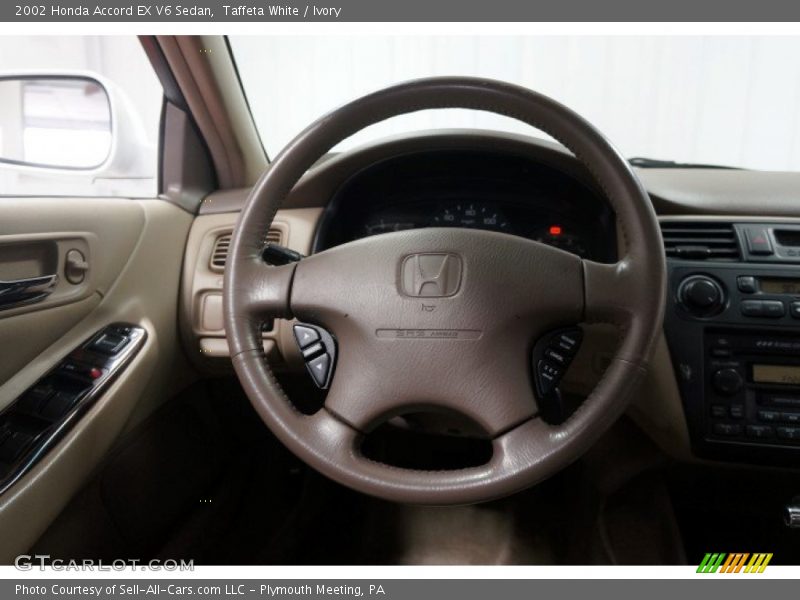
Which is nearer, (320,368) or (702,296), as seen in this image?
(320,368)

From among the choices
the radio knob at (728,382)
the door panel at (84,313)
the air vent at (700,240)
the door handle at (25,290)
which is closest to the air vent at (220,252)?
the door panel at (84,313)

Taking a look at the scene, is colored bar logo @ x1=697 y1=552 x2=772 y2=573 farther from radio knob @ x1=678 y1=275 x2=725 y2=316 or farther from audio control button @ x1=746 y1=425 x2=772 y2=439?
radio knob @ x1=678 y1=275 x2=725 y2=316

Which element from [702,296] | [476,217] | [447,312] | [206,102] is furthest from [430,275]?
[206,102]

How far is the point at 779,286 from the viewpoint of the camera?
1.06 metres

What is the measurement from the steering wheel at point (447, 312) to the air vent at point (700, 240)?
1.10 ft

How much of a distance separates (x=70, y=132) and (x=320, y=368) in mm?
977

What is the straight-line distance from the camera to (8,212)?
38.1 inches

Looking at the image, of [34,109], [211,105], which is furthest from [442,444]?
[34,109]

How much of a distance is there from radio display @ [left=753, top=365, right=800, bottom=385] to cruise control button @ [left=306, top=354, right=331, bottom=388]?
75 centimetres

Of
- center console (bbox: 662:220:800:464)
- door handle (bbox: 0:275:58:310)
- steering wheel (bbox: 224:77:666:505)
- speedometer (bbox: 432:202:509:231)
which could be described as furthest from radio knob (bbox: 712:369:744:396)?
door handle (bbox: 0:275:58:310)

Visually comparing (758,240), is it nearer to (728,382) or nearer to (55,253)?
(728,382)

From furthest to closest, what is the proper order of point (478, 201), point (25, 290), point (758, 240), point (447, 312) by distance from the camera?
1. point (478, 201)
2. point (758, 240)
3. point (25, 290)
4. point (447, 312)

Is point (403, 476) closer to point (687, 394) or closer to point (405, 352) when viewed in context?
point (405, 352)

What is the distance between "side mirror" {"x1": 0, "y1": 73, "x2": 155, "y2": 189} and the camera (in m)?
1.35
